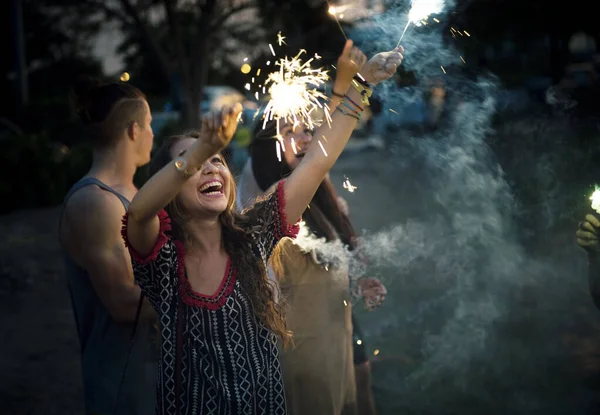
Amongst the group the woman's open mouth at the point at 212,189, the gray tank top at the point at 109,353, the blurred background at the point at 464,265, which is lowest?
the blurred background at the point at 464,265

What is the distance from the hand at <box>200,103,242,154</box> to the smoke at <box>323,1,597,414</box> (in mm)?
1976

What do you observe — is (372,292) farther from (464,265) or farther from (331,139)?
(464,265)

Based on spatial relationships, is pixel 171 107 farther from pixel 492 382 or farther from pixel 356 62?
pixel 356 62

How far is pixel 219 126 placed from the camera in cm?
227

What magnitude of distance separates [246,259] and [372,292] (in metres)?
1.64

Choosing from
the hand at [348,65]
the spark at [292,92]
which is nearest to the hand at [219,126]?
the hand at [348,65]

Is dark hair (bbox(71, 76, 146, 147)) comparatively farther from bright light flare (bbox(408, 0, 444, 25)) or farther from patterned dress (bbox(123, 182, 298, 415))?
bright light flare (bbox(408, 0, 444, 25))

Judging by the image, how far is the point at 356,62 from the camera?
2795 mm

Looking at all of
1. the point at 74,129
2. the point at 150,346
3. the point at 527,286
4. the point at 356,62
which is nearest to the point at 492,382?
the point at 527,286

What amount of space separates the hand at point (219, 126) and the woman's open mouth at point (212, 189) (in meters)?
0.46

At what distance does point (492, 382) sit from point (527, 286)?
6.52 ft

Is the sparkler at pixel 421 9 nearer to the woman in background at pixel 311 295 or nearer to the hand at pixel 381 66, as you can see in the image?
the hand at pixel 381 66

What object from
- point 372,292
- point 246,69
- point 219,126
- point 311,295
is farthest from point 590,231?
point 219,126

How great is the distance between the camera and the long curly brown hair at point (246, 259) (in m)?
2.75
